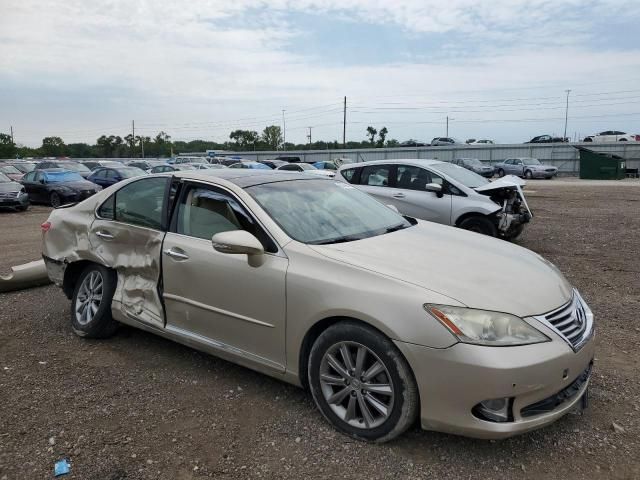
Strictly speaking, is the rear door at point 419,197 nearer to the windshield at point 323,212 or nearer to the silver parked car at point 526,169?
the windshield at point 323,212

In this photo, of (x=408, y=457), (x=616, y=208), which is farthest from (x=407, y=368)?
(x=616, y=208)

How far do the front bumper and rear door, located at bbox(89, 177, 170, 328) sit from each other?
86.3 inches

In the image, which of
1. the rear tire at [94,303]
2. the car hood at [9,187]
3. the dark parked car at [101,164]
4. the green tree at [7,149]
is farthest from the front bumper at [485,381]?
the green tree at [7,149]

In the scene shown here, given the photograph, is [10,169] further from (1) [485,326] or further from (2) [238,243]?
(1) [485,326]

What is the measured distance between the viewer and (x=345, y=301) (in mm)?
2959

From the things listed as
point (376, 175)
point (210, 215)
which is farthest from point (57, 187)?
point (210, 215)

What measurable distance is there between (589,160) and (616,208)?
2255 cm

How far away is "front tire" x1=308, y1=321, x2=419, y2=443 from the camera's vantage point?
282cm

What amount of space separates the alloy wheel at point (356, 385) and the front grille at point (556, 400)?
28.0 inches

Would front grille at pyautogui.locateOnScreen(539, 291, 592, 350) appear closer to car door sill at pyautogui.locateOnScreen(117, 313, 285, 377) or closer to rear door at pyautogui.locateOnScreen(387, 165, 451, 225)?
car door sill at pyautogui.locateOnScreen(117, 313, 285, 377)

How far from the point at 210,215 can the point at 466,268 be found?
6.12 feet

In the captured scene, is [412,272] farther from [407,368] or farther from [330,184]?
[330,184]

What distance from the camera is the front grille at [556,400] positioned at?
2.74 meters

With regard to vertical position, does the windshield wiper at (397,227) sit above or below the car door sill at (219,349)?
above
